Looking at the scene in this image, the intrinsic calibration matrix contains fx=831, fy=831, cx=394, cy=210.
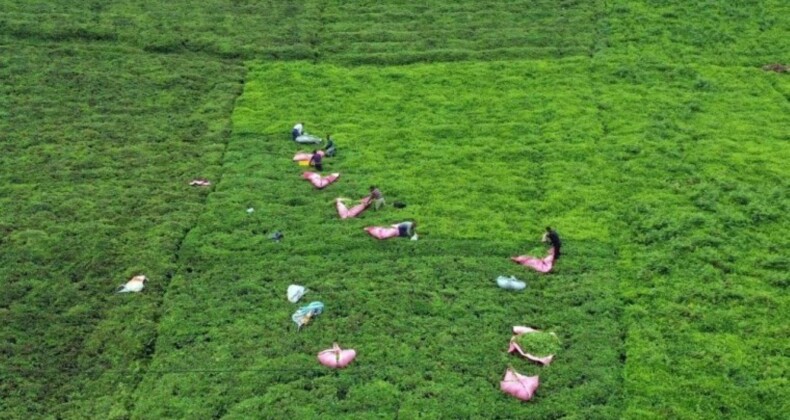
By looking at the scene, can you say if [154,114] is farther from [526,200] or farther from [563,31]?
[563,31]

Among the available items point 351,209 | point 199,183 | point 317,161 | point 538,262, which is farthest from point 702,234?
point 199,183

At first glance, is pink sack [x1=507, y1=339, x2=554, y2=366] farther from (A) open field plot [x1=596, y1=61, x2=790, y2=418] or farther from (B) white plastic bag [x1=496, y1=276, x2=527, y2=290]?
(B) white plastic bag [x1=496, y1=276, x2=527, y2=290]

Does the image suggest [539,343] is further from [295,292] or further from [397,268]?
[295,292]

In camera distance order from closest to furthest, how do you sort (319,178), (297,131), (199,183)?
(319,178)
(199,183)
(297,131)

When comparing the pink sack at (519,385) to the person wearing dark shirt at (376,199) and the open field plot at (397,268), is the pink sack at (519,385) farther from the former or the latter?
the person wearing dark shirt at (376,199)

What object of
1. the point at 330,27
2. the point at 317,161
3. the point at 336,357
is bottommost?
the point at 336,357

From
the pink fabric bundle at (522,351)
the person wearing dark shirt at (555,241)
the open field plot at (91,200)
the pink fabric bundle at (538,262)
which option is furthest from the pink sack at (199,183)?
the pink fabric bundle at (522,351)

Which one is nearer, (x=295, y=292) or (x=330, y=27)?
(x=295, y=292)
